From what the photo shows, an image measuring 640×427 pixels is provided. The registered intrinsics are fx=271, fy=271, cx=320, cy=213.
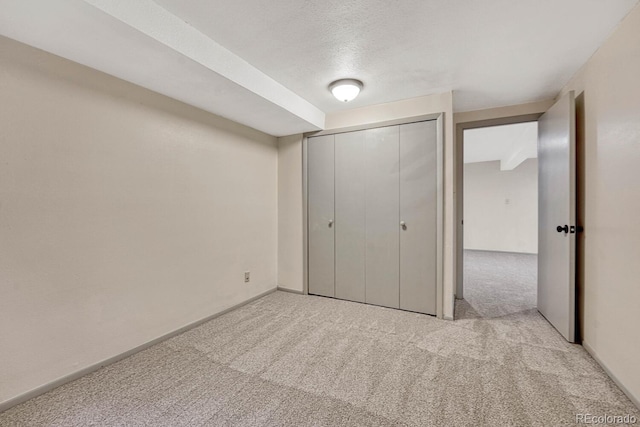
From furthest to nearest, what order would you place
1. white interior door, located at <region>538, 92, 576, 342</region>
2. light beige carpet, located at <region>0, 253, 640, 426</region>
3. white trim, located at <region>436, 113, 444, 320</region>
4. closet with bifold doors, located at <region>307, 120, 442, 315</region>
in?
1. closet with bifold doors, located at <region>307, 120, 442, 315</region>
2. white trim, located at <region>436, 113, 444, 320</region>
3. white interior door, located at <region>538, 92, 576, 342</region>
4. light beige carpet, located at <region>0, 253, 640, 426</region>

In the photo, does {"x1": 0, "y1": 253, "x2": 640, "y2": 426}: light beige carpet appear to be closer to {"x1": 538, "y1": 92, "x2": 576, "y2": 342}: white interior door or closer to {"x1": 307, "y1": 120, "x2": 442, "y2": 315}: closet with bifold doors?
{"x1": 538, "y1": 92, "x2": 576, "y2": 342}: white interior door

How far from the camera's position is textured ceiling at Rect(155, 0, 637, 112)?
1628 mm

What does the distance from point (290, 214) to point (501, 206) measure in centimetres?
638

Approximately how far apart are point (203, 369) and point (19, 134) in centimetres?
189

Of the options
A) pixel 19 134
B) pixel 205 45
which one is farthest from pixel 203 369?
pixel 205 45

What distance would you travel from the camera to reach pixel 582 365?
1.97 m

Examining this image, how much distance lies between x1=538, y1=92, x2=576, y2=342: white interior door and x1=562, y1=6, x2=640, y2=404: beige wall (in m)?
0.09

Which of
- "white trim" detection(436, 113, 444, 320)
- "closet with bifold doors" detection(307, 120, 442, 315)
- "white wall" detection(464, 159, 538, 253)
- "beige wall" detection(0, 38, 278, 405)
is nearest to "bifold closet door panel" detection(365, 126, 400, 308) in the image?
"closet with bifold doors" detection(307, 120, 442, 315)

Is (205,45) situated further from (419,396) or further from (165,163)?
(419,396)

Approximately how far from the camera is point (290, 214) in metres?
3.76

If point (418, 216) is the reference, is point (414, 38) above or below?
above

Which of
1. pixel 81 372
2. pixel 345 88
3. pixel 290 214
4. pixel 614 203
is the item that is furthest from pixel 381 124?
pixel 81 372

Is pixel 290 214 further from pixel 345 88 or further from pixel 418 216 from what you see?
pixel 345 88

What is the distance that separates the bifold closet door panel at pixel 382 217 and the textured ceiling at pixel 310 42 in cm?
63
